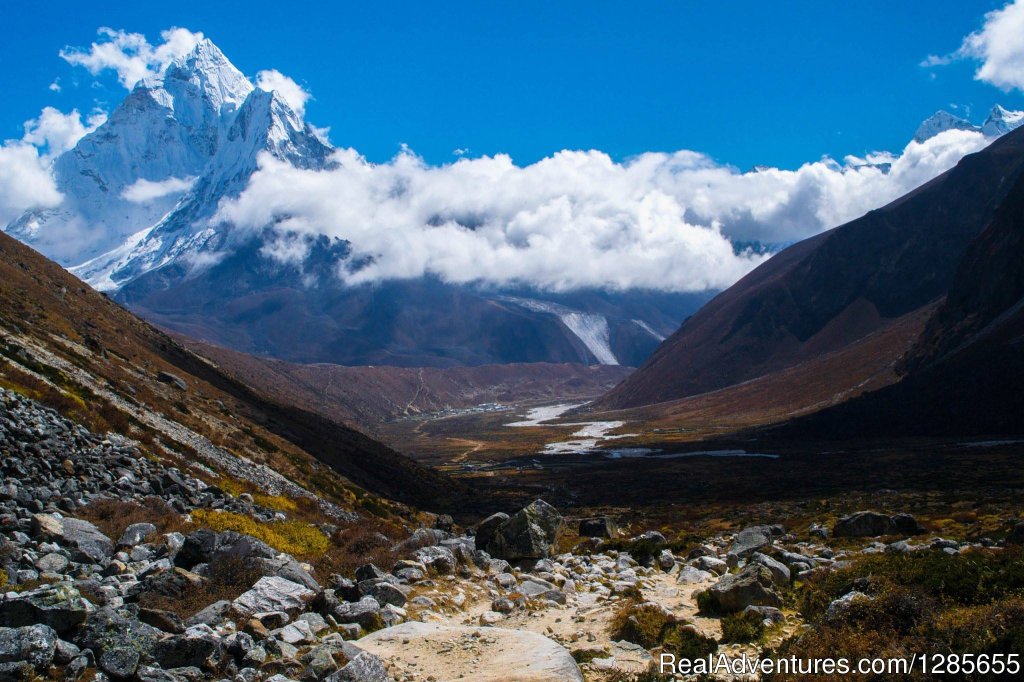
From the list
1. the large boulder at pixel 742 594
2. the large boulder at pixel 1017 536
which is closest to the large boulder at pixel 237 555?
the large boulder at pixel 742 594

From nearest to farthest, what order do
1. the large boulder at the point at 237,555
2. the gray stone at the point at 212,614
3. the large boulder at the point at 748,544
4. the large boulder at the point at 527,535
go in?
the gray stone at the point at 212,614, the large boulder at the point at 237,555, the large boulder at the point at 748,544, the large boulder at the point at 527,535

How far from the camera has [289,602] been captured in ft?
48.0

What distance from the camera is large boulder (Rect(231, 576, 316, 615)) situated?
45.6 feet

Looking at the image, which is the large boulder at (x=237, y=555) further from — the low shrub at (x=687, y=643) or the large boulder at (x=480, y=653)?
the low shrub at (x=687, y=643)

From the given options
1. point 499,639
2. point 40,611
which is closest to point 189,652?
point 40,611

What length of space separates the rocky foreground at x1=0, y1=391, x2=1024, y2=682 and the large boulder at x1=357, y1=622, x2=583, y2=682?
5cm

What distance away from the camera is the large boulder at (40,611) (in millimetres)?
10930

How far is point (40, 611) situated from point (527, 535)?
19057 mm

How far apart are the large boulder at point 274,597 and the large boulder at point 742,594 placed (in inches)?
414

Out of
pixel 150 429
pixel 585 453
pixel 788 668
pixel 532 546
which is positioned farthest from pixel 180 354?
pixel 585 453

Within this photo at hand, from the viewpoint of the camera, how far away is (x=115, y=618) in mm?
11625

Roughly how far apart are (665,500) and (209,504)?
244 feet

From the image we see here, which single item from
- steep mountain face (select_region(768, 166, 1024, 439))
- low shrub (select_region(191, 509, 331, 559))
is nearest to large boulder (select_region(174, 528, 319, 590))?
low shrub (select_region(191, 509, 331, 559))

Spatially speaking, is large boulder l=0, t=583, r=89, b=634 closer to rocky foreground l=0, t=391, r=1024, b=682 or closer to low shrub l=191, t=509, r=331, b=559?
rocky foreground l=0, t=391, r=1024, b=682
